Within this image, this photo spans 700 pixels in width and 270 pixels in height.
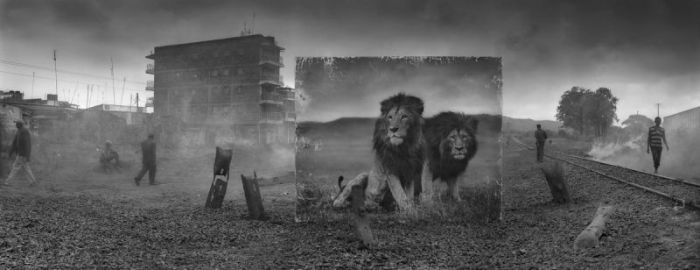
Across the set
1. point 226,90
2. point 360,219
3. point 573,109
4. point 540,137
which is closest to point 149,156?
point 360,219

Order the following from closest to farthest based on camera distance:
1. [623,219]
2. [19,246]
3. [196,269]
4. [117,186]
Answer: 1. [196,269]
2. [19,246]
3. [623,219]
4. [117,186]

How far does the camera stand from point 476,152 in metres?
9.44

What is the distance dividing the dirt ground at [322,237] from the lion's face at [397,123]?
1.61 metres

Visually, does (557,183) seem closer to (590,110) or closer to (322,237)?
(322,237)

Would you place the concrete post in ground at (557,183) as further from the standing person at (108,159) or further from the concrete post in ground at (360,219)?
the standing person at (108,159)

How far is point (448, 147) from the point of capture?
31.3 ft

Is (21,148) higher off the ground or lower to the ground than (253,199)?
higher

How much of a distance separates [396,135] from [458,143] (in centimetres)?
132

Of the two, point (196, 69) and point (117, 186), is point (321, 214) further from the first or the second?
point (196, 69)

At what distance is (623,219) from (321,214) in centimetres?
610

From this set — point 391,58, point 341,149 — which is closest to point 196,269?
point 341,149

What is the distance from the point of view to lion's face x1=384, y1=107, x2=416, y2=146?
9.36 m

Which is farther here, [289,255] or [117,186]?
[117,186]

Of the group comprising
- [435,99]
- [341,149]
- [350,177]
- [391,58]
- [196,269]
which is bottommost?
[196,269]
